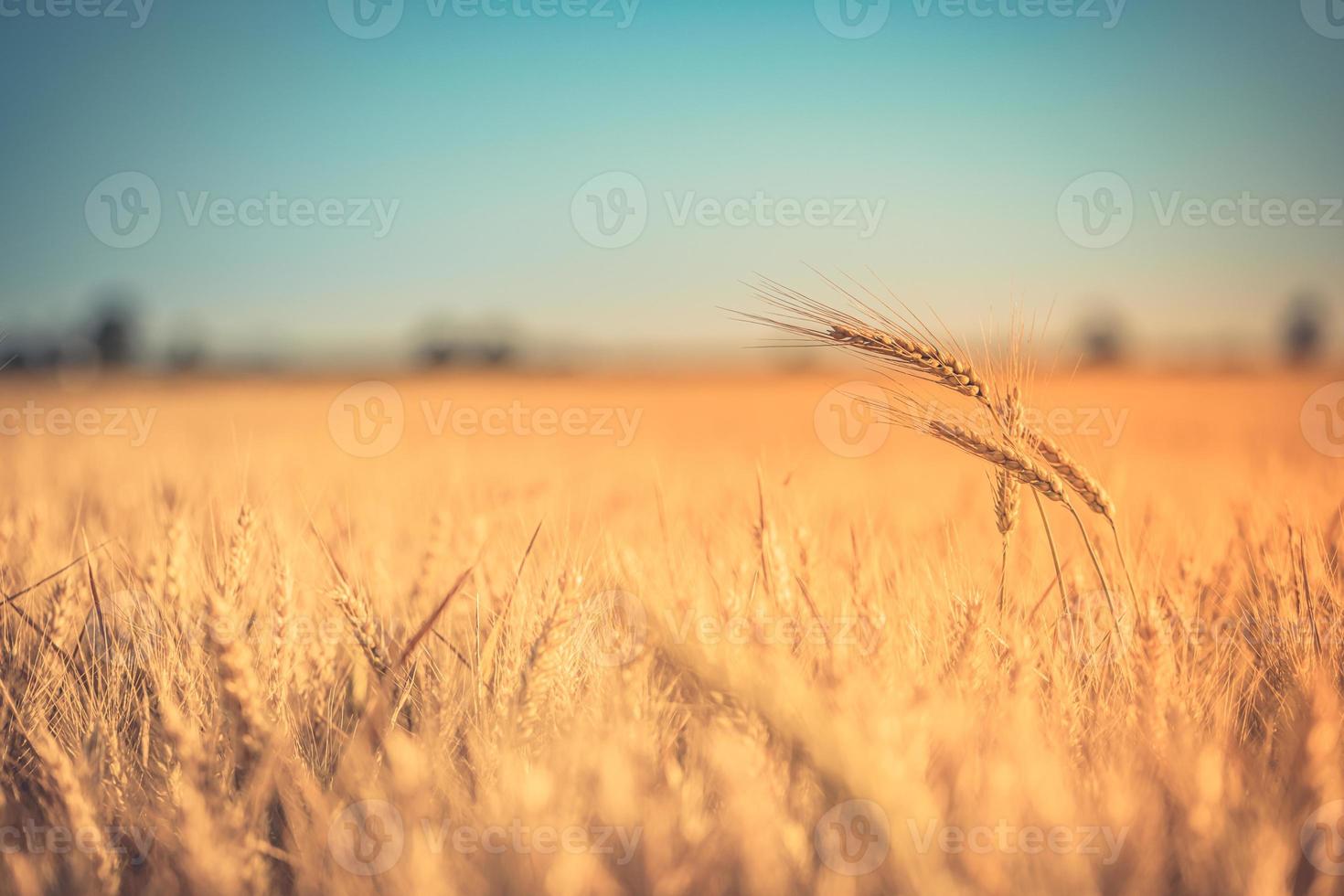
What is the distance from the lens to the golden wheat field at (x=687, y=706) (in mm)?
988

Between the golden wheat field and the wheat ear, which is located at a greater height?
the wheat ear

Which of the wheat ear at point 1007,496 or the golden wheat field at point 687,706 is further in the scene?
the wheat ear at point 1007,496

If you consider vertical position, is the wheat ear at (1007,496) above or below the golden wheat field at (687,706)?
above

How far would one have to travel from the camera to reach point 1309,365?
2078 centimetres

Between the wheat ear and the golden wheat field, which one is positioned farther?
the wheat ear

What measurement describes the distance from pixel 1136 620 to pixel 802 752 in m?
0.93

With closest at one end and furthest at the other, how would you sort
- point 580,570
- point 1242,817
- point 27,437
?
point 1242,817 → point 580,570 → point 27,437

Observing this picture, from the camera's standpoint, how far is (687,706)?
1.28 metres

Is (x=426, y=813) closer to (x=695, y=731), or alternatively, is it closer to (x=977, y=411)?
(x=695, y=731)

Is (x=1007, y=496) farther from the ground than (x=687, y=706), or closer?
farther from the ground

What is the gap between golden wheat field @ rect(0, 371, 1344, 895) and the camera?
0.99 meters

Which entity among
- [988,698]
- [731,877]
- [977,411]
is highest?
[977,411]

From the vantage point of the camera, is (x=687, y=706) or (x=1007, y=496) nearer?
(x=687, y=706)

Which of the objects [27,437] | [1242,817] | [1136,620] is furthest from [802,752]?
[27,437]
